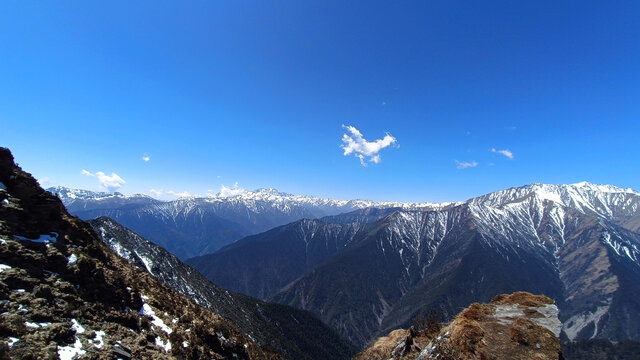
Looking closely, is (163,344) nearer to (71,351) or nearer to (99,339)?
(99,339)

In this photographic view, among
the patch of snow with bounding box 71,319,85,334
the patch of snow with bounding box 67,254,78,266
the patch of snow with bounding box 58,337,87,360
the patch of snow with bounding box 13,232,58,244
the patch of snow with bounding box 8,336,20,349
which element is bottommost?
the patch of snow with bounding box 58,337,87,360

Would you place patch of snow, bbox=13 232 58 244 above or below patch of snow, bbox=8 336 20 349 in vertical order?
above

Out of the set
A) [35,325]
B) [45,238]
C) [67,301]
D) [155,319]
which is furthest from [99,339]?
[45,238]

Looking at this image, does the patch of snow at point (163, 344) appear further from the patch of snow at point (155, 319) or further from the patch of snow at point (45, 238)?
the patch of snow at point (45, 238)

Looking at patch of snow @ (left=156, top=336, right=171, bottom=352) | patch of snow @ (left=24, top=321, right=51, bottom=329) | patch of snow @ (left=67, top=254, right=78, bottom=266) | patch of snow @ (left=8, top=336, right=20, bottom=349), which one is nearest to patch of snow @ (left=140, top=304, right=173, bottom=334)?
patch of snow @ (left=156, top=336, right=171, bottom=352)

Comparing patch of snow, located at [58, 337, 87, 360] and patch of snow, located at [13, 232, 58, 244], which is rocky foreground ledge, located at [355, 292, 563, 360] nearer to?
patch of snow, located at [58, 337, 87, 360]

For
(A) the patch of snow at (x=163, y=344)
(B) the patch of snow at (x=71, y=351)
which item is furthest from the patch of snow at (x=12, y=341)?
(A) the patch of snow at (x=163, y=344)
